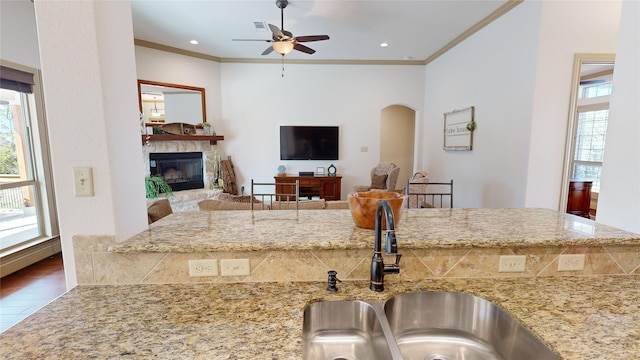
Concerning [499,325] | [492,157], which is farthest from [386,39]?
[499,325]

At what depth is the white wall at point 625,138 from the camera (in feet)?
4.48

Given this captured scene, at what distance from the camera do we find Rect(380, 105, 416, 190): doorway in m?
7.67

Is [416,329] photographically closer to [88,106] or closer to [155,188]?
[88,106]

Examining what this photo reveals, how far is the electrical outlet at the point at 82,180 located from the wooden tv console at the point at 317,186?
4.41 metres

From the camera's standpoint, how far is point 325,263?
3.56 feet

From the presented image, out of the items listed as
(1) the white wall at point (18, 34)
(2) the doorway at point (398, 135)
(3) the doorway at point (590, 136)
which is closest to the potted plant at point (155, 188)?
(1) the white wall at point (18, 34)

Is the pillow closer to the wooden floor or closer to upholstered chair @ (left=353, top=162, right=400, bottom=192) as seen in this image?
upholstered chair @ (left=353, top=162, right=400, bottom=192)

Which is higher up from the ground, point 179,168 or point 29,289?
point 179,168

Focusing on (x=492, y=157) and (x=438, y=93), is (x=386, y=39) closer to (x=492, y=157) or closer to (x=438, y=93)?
(x=438, y=93)

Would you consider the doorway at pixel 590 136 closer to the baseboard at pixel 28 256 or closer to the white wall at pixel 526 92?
the white wall at pixel 526 92

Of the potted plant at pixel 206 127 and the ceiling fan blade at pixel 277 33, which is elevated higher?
the ceiling fan blade at pixel 277 33

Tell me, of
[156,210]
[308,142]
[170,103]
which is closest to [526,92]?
[308,142]

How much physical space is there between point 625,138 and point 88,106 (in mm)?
2388

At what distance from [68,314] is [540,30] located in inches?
162
